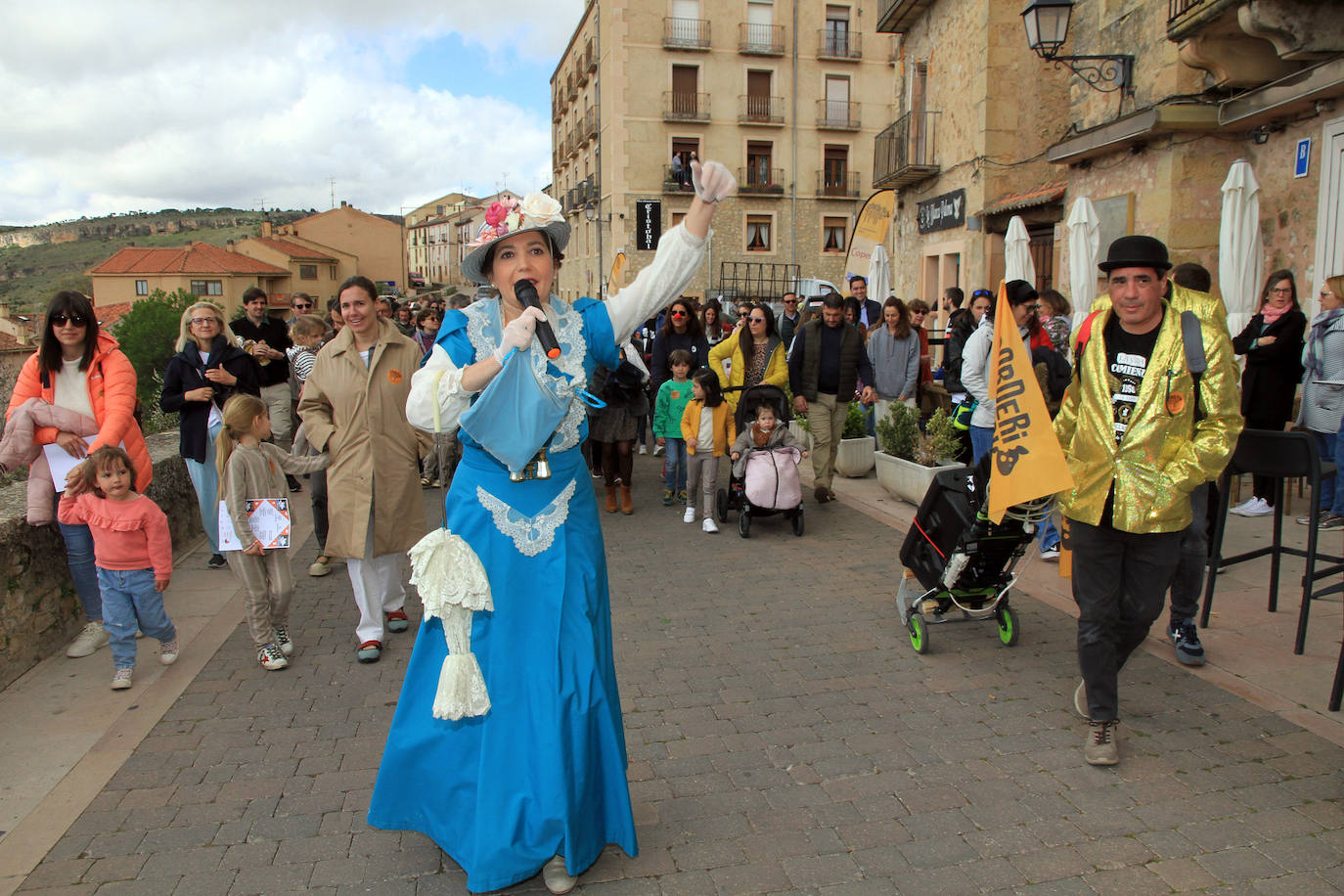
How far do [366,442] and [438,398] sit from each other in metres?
2.57

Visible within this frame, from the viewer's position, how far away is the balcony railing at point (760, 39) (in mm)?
38531

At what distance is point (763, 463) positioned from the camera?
306 inches

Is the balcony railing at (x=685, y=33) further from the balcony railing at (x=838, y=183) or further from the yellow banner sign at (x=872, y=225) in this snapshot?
the yellow banner sign at (x=872, y=225)

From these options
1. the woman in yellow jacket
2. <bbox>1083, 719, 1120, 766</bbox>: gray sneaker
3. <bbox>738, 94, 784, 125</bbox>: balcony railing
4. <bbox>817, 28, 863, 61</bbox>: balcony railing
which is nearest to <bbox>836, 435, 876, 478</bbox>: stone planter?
the woman in yellow jacket

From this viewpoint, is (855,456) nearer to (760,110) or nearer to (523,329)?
(523,329)

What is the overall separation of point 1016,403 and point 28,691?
5.07 m

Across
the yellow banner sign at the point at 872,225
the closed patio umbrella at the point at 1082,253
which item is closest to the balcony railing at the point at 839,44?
the yellow banner sign at the point at 872,225

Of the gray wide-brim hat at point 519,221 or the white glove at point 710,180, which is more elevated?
the white glove at point 710,180

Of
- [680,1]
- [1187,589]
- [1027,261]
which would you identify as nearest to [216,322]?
[1187,589]

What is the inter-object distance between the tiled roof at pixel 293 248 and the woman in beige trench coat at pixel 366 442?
74018 mm

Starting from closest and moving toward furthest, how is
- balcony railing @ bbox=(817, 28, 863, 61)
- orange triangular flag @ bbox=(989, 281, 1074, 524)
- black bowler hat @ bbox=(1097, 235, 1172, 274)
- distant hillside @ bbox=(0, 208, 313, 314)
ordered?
1. black bowler hat @ bbox=(1097, 235, 1172, 274)
2. orange triangular flag @ bbox=(989, 281, 1074, 524)
3. balcony railing @ bbox=(817, 28, 863, 61)
4. distant hillside @ bbox=(0, 208, 313, 314)

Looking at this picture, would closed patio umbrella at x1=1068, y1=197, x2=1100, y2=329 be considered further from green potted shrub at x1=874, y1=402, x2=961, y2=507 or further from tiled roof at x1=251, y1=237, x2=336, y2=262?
tiled roof at x1=251, y1=237, x2=336, y2=262

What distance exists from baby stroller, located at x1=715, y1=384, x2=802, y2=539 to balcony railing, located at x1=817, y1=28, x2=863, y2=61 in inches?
1421

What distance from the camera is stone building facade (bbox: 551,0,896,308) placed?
37.9 meters
